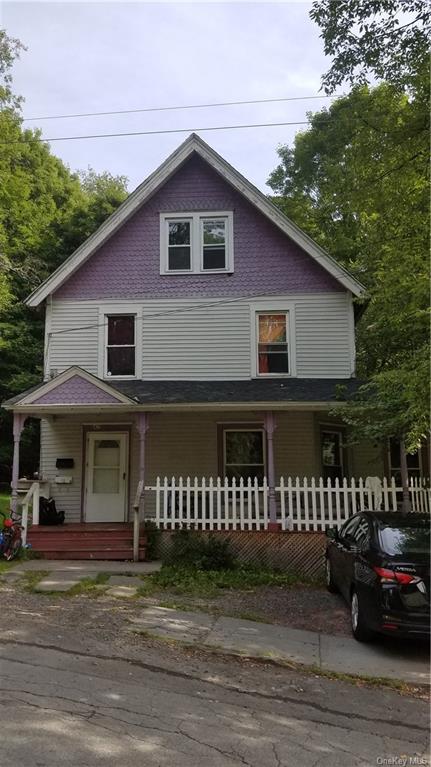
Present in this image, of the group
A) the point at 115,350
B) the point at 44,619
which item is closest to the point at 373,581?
the point at 44,619

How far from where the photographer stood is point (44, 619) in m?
6.98

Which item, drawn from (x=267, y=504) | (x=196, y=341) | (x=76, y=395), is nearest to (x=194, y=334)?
(x=196, y=341)

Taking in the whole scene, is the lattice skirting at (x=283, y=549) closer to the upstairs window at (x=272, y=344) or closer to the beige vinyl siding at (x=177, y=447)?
the beige vinyl siding at (x=177, y=447)

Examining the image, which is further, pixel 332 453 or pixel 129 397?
pixel 332 453

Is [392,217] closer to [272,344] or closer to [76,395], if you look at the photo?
[272,344]

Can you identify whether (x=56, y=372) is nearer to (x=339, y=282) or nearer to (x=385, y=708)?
(x=339, y=282)

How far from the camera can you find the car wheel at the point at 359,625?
245 inches

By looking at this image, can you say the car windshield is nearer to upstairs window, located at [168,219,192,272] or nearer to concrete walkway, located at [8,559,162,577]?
concrete walkway, located at [8,559,162,577]

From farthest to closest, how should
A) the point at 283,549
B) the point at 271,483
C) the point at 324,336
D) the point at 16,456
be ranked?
the point at 324,336
the point at 16,456
the point at 271,483
the point at 283,549

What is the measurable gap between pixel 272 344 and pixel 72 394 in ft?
17.2

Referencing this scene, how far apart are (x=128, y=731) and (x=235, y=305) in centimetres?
1131

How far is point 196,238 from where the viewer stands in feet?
47.5

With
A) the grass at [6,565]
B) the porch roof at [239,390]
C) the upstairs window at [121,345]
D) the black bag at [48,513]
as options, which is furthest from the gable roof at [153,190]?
the grass at [6,565]

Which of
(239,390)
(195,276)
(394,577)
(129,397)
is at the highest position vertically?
(195,276)
